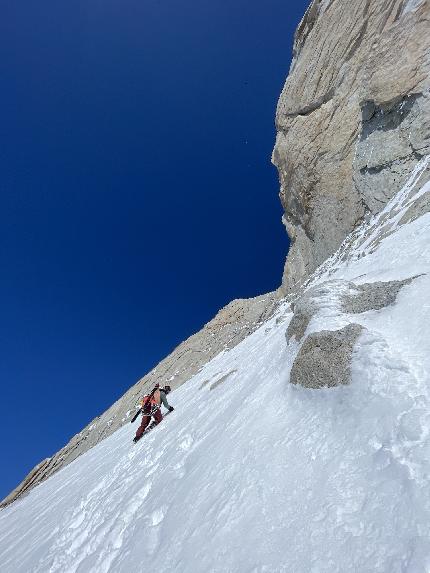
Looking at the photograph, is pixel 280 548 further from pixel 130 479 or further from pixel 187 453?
pixel 130 479

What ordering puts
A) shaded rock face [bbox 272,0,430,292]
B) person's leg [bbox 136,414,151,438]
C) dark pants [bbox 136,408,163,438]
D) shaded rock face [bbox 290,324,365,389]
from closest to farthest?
shaded rock face [bbox 290,324,365,389], person's leg [bbox 136,414,151,438], dark pants [bbox 136,408,163,438], shaded rock face [bbox 272,0,430,292]

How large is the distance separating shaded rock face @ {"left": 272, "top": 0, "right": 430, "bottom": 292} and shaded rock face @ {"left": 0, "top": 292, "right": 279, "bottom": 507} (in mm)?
8225

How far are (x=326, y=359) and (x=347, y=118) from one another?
21.0 metres

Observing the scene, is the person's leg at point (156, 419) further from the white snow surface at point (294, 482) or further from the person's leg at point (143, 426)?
the white snow surface at point (294, 482)

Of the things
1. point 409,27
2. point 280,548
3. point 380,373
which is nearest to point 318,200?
point 409,27

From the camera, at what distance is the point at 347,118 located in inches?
897

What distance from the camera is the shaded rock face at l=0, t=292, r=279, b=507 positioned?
30.6m

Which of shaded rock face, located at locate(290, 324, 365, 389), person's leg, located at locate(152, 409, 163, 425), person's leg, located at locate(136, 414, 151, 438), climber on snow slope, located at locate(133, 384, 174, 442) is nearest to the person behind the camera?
shaded rock face, located at locate(290, 324, 365, 389)

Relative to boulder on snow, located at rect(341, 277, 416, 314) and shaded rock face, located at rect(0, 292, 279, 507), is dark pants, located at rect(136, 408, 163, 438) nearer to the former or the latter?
boulder on snow, located at rect(341, 277, 416, 314)

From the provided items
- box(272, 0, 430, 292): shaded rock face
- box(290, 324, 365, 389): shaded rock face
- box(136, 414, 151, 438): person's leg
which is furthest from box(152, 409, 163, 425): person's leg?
box(272, 0, 430, 292): shaded rock face

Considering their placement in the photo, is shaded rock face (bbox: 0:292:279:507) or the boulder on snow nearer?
the boulder on snow

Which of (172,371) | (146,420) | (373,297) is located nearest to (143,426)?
(146,420)

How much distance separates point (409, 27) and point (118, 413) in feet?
107

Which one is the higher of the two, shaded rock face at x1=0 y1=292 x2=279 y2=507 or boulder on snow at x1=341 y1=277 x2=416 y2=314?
shaded rock face at x1=0 y1=292 x2=279 y2=507
